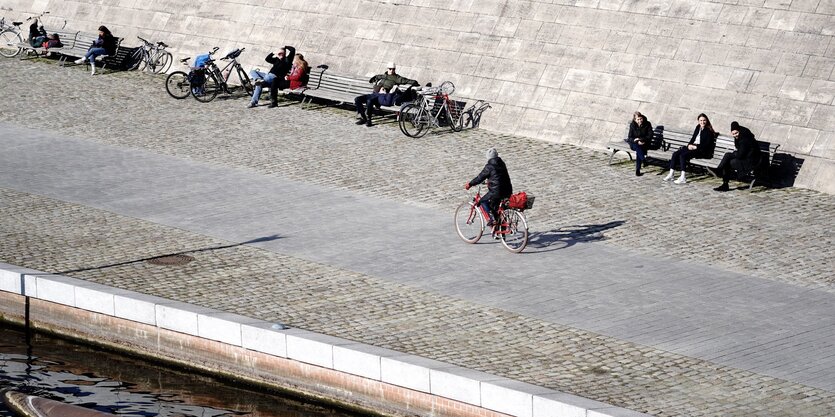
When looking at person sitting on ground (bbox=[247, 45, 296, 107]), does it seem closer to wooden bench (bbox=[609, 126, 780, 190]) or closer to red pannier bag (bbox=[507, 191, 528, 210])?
wooden bench (bbox=[609, 126, 780, 190])

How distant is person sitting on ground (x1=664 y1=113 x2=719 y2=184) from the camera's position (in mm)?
19469

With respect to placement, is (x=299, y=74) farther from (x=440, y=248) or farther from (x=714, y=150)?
(x=440, y=248)

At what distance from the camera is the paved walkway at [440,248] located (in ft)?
40.7

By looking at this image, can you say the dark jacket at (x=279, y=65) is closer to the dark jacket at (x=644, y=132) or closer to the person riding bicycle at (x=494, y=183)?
the dark jacket at (x=644, y=132)

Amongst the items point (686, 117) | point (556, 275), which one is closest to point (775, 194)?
point (686, 117)

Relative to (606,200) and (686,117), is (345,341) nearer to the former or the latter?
(606,200)

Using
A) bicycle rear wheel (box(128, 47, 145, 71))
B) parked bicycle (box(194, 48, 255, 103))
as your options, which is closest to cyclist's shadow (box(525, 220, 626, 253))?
parked bicycle (box(194, 48, 255, 103))

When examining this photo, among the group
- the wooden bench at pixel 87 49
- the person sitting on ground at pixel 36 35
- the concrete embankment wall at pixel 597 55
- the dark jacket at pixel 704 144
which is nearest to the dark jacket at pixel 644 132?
the dark jacket at pixel 704 144

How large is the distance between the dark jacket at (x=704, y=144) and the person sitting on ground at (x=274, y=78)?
8.11 meters

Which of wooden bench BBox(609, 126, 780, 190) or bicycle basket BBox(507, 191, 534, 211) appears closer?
bicycle basket BBox(507, 191, 534, 211)

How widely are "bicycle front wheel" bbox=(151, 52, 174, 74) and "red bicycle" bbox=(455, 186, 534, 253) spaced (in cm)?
1195

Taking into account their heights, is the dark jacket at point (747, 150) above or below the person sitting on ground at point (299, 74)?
above

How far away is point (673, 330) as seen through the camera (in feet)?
43.3

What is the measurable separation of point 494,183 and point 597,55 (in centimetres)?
673
